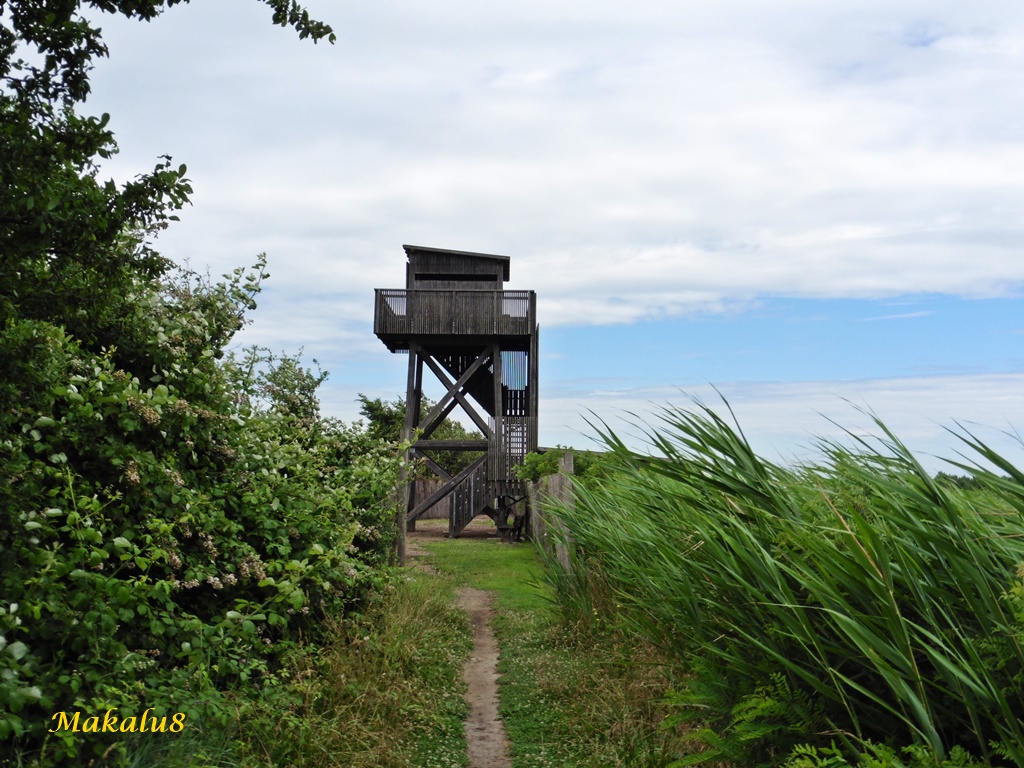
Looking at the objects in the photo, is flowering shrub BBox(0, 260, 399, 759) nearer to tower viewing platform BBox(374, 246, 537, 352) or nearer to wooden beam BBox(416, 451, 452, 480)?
wooden beam BBox(416, 451, 452, 480)

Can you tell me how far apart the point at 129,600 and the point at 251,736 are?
37.5 inches

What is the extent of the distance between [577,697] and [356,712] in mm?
1622

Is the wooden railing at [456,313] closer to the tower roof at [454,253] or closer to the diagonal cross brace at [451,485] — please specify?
the tower roof at [454,253]

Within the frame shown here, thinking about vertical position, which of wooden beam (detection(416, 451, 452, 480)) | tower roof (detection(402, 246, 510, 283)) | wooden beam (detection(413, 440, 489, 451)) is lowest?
wooden beam (detection(416, 451, 452, 480))

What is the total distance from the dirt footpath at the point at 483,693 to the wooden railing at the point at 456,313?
1227 cm

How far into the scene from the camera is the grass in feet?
15.8

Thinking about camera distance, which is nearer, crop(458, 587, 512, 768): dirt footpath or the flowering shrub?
the flowering shrub

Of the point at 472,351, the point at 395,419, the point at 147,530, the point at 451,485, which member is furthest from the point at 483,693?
the point at 395,419

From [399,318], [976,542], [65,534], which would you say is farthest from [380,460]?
[399,318]

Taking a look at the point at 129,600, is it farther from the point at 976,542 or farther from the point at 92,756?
the point at 976,542

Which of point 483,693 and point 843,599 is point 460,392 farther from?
point 843,599

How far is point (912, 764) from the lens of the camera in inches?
106

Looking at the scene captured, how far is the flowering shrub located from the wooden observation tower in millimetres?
14834

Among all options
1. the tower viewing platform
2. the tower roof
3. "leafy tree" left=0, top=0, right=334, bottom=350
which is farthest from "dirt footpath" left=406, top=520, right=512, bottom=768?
the tower roof
